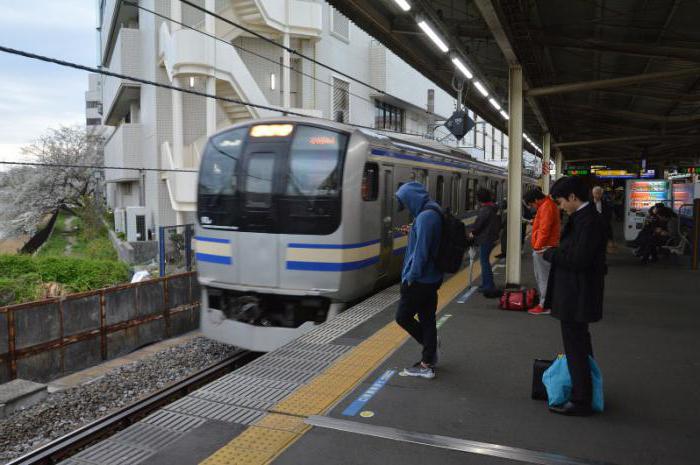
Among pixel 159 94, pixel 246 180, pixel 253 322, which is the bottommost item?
pixel 253 322

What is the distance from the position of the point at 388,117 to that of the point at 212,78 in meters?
13.6

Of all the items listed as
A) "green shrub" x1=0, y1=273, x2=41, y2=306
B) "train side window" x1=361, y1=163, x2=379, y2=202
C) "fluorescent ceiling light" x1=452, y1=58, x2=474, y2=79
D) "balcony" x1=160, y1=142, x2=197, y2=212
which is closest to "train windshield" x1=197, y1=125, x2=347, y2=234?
"train side window" x1=361, y1=163, x2=379, y2=202

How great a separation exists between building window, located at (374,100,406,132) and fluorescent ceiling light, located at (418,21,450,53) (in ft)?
67.9

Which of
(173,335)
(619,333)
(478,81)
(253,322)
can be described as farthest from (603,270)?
(173,335)

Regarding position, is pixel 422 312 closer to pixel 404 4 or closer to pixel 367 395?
→ pixel 367 395

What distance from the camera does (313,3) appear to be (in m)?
21.3

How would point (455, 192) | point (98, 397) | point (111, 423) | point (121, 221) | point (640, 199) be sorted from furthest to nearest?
1. point (121, 221)
2. point (640, 199)
3. point (455, 192)
4. point (98, 397)
5. point (111, 423)

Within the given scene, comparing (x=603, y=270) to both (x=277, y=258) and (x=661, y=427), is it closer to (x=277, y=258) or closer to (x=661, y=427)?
(x=661, y=427)

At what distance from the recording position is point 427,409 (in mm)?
4188

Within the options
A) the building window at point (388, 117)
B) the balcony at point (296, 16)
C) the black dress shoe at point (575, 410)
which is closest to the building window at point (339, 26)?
the balcony at point (296, 16)

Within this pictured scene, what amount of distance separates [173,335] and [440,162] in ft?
20.5

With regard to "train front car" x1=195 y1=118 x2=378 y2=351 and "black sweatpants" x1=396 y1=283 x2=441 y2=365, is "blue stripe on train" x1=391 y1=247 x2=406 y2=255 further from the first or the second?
"black sweatpants" x1=396 y1=283 x2=441 y2=365

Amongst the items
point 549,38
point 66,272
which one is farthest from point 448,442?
point 66,272

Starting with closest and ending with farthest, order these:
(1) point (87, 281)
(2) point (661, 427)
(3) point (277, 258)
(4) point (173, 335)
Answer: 1. (2) point (661, 427)
2. (3) point (277, 258)
3. (4) point (173, 335)
4. (1) point (87, 281)
